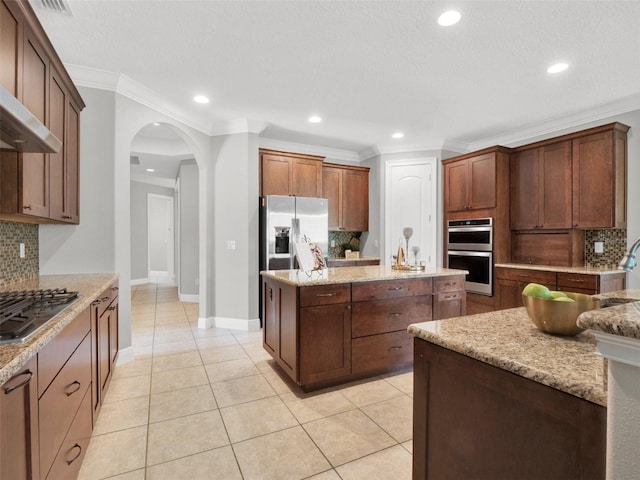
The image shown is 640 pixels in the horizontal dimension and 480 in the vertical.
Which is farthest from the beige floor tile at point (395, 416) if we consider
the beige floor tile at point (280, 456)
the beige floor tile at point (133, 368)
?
the beige floor tile at point (133, 368)

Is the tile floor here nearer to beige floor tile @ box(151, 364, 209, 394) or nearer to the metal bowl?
beige floor tile @ box(151, 364, 209, 394)

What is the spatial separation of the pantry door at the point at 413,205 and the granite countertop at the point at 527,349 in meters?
3.81

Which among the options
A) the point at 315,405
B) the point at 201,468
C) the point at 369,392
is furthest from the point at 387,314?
the point at 201,468

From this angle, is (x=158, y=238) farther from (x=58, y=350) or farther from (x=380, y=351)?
(x=58, y=350)

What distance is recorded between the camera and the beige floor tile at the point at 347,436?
180 centimetres

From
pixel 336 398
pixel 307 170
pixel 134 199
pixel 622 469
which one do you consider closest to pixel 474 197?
pixel 307 170

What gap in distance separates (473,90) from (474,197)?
1682 millimetres

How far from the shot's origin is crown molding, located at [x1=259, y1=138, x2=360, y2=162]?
16.1ft

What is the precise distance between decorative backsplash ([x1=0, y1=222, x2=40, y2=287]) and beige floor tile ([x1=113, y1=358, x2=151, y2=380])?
1050 millimetres

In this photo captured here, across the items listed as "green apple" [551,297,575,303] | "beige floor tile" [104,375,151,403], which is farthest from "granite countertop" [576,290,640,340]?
"beige floor tile" [104,375,151,403]

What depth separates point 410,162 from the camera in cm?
517

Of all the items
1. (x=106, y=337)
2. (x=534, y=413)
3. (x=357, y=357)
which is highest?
(x=534, y=413)

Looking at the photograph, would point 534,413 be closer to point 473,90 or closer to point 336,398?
point 336,398

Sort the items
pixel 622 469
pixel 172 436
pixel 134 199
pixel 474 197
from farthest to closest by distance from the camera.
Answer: pixel 134 199, pixel 474 197, pixel 172 436, pixel 622 469
